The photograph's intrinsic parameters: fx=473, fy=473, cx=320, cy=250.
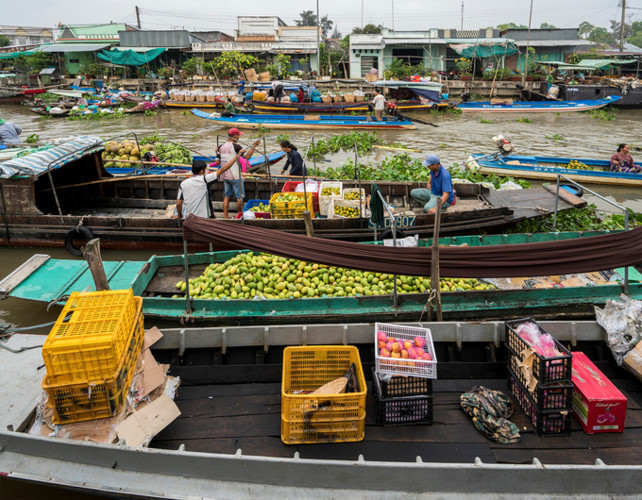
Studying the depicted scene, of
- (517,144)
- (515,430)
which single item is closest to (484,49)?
(517,144)

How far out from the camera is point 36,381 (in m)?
4.67

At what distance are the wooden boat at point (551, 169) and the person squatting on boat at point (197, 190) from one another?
8571 millimetres

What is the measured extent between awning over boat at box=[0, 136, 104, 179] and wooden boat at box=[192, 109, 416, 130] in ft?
45.6

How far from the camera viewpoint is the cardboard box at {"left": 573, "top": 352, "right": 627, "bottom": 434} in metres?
3.93

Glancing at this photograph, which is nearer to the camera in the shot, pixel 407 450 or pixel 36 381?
pixel 407 450

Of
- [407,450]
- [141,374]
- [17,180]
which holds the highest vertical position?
[17,180]

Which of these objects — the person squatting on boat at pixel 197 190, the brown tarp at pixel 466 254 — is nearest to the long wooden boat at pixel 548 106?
the person squatting on boat at pixel 197 190

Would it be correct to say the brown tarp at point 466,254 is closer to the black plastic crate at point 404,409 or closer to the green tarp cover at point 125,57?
the black plastic crate at point 404,409

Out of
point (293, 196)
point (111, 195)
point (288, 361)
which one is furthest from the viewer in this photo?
point (111, 195)

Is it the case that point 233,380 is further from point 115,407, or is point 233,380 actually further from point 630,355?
point 630,355

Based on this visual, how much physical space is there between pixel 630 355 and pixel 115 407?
4836 millimetres

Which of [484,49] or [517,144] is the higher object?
[484,49]

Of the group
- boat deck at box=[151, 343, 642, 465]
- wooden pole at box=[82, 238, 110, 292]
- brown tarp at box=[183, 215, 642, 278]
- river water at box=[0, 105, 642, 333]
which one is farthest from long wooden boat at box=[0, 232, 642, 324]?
river water at box=[0, 105, 642, 333]

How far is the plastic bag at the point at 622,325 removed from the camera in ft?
15.7
